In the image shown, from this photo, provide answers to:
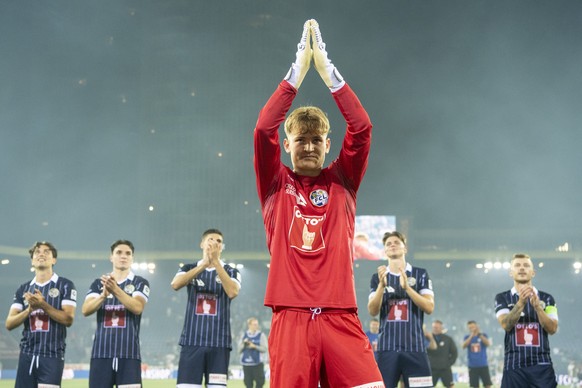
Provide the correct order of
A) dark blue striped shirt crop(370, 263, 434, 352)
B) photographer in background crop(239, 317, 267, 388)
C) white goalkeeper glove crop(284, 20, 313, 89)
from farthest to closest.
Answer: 1. photographer in background crop(239, 317, 267, 388)
2. dark blue striped shirt crop(370, 263, 434, 352)
3. white goalkeeper glove crop(284, 20, 313, 89)

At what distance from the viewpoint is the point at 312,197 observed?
9.87 ft

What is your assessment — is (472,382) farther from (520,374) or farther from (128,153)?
(128,153)

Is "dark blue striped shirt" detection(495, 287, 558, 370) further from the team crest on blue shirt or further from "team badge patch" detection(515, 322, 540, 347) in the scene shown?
the team crest on blue shirt

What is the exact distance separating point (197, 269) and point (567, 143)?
2655cm

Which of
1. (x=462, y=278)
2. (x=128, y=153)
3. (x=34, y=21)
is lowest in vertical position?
(x=462, y=278)

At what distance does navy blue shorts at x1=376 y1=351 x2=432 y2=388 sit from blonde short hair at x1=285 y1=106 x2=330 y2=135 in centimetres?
501

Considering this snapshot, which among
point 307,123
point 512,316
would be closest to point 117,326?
point 512,316

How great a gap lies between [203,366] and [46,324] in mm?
1931

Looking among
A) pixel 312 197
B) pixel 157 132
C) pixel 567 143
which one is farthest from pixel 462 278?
pixel 312 197

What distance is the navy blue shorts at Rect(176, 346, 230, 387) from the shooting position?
713cm

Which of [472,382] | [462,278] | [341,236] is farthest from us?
[462,278]

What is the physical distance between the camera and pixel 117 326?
7.30 metres

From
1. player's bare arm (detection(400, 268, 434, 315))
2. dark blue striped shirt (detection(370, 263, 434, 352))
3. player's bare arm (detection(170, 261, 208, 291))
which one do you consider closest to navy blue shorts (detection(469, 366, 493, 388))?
dark blue striped shirt (detection(370, 263, 434, 352))

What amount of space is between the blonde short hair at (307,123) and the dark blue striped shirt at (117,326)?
4.85 m
